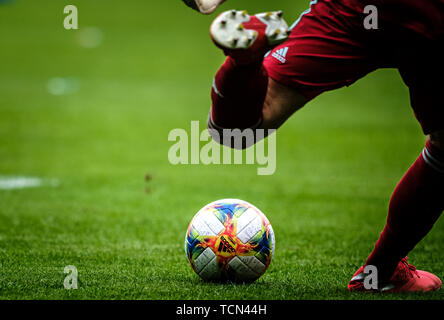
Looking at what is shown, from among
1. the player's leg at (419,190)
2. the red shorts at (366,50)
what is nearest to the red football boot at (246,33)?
the red shorts at (366,50)

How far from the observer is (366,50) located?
3482 mm

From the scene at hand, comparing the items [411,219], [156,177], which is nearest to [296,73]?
[411,219]

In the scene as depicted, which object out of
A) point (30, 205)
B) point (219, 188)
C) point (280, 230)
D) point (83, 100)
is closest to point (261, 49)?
point (280, 230)

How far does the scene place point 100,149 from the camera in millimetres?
11672

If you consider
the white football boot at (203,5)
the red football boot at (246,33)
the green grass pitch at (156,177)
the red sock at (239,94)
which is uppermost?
the white football boot at (203,5)

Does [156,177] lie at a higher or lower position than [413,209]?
lower

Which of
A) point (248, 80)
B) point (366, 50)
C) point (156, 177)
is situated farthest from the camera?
point (156, 177)

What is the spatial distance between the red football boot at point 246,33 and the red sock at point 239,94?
0.09 metres

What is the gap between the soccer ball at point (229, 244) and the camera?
405 centimetres

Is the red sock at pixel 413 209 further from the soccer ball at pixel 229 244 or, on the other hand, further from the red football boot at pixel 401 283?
the soccer ball at pixel 229 244

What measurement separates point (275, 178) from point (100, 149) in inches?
145

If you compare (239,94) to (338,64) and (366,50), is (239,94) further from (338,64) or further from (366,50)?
(366,50)

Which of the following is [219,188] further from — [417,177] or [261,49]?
[261,49]

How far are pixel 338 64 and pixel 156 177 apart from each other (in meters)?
6.37
